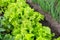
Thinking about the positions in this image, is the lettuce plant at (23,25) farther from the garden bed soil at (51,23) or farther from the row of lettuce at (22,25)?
the garden bed soil at (51,23)

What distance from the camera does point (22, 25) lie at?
3.18 m

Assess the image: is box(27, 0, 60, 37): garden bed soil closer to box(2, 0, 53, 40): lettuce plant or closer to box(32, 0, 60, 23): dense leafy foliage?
box(32, 0, 60, 23): dense leafy foliage

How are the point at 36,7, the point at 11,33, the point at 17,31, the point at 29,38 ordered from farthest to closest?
the point at 36,7, the point at 11,33, the point at 17,31, the point at 29,38

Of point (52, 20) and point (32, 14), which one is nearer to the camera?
point (32, 14)

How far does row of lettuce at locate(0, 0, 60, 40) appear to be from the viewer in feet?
10.0

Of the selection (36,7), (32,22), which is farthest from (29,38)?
(36,7)

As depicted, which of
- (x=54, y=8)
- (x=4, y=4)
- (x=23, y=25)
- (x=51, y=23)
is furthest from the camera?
(x=4, y=4)

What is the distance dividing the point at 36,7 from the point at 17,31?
118 centimetres

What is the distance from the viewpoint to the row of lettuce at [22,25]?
→ 306 cm

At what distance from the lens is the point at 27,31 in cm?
313

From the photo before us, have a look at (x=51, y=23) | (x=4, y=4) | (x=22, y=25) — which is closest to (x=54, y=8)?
(x=51, y=23)

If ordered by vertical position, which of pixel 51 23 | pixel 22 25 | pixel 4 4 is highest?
pixel 4 4

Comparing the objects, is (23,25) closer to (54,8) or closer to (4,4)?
(54,8)

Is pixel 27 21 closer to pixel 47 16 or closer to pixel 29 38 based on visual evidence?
pixel 29 38
